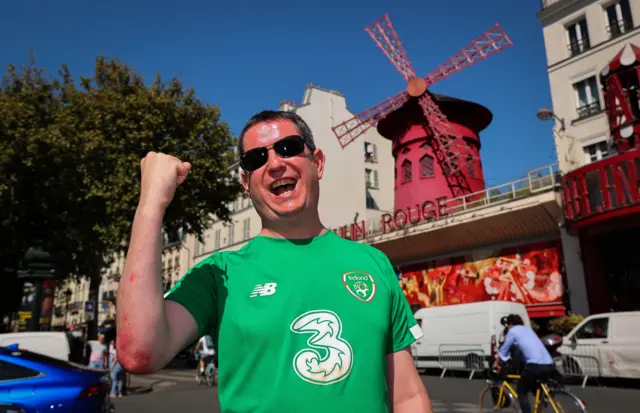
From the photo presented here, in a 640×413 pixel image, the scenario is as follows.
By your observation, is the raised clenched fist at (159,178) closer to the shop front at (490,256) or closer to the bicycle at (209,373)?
the bicycle at (209,373)

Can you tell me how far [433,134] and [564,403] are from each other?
20.0 metres

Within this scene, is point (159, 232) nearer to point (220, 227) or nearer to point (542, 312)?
point (542, 312)

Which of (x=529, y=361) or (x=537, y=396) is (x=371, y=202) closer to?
(x=529, y=361)

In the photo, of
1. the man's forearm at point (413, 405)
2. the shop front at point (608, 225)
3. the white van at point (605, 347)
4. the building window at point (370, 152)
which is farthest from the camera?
the building window at point (370, 152)

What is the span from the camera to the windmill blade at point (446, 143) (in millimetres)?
23797

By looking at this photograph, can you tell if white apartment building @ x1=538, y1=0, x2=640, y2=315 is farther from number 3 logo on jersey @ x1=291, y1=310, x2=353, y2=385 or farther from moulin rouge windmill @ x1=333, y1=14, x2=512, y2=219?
number 3 logo on jersey @ x1=291, y1=310, x2=353, y2=385

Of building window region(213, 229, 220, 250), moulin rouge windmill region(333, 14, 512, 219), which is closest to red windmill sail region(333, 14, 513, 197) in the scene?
moulin rouge windmill region(333, 14, 512, 219)

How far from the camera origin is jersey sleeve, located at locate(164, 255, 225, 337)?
1487 millimetres

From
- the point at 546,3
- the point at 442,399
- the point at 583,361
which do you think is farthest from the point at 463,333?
the point at 546,3

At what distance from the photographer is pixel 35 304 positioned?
921cm

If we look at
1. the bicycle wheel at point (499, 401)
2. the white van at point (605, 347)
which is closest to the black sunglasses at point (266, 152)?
the bicycle wheel at point (499, 401)

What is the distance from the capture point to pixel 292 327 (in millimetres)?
1475

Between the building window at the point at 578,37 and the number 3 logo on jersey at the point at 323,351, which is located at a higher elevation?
the building window at the point at 578,37

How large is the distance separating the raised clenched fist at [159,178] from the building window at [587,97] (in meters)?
18.7
